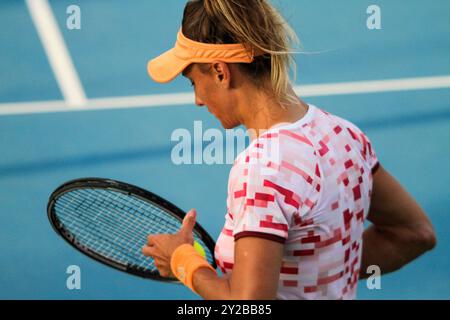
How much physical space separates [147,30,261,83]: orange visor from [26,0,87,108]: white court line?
1.62 metres

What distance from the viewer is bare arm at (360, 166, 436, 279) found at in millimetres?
1595

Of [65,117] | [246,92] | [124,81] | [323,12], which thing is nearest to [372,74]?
[323,12]

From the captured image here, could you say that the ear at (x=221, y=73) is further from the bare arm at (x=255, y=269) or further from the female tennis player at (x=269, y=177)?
the bare arm at (x=255, y=269)

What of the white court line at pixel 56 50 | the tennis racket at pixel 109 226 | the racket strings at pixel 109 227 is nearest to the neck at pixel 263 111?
the tennis racket at pixel 109 226

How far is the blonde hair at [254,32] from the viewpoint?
1.42 m

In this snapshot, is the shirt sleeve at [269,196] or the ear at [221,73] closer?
the shirt sleeve at [269,196]

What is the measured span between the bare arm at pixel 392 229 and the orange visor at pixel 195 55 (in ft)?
1.12

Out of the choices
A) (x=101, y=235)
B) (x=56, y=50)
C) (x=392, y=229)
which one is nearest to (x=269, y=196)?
(x=392, y=229)

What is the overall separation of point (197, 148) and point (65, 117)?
0.50 meters

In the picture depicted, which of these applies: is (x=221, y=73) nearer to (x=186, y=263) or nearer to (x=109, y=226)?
(x=186, y=263)

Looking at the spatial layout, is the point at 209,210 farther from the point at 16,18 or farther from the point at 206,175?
the point at 16,18

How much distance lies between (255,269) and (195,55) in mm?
401

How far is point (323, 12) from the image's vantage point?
3.08 meters

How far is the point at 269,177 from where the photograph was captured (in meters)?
1.30
